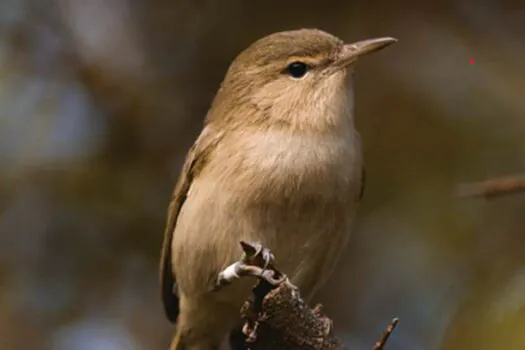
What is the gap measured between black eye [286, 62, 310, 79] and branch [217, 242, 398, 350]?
3.10 ft

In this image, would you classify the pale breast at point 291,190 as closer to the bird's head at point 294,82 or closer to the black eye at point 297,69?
the bird's head at point 294,82

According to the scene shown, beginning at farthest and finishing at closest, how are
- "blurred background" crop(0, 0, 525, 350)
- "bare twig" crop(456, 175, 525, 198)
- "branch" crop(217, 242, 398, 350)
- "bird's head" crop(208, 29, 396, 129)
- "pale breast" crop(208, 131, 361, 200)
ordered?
"blurred background" crop(0, 0, 525, 350), "bird's head" crop(208, 29, 396, 129), "pale breast" crop(208, 131, 361, 200), "branch" crop(217, 242, 398, 350), "bare twig" crop(456, 175, 525, 198)

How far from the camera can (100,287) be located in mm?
5578

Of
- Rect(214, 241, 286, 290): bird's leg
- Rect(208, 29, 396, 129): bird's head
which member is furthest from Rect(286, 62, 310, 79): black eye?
Rect(214, 241, 286, 290): bird's leg

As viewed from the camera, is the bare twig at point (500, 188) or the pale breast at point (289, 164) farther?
the pale breast at point (289, 164)

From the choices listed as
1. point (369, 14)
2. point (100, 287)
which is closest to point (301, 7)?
point (369, 14)

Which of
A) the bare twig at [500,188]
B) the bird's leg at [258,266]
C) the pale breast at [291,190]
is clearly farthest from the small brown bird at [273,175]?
the bare twig at [500,188]

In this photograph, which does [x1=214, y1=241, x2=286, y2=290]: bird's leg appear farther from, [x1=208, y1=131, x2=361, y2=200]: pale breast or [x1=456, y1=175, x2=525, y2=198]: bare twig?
[x1=456, y1=175, x2=525, y2=198]: bare twig

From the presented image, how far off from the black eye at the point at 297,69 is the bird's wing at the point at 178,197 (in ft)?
1.05

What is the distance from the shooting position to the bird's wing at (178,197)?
3.75 m

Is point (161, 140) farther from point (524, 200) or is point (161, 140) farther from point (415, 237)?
point (524, 200)

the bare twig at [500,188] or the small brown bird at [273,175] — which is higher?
the bare twig at [500,188]

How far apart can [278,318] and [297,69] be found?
3.82ft

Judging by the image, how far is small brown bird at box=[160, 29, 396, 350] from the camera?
3498 mm
